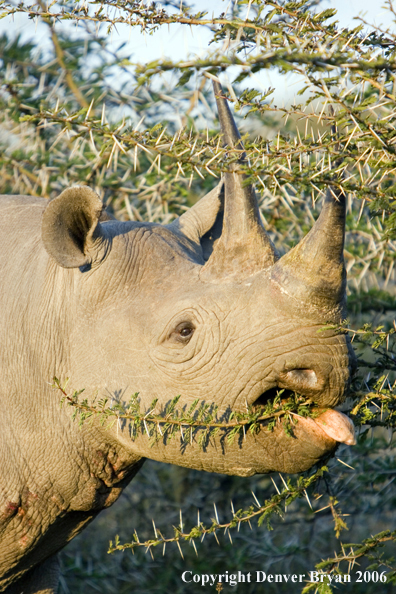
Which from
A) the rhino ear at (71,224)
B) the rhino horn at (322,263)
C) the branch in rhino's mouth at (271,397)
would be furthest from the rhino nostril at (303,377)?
the rhino ear at (71,224)

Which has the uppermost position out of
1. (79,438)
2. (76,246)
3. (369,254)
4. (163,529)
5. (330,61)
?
(330,61)

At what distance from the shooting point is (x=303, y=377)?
2.42 metres

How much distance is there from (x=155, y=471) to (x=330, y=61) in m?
5.16

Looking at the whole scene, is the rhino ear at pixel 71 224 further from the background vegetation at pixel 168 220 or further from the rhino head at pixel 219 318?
the background vegetation at pixel 168 220

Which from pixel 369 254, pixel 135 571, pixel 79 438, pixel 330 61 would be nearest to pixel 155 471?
pixel 135 571

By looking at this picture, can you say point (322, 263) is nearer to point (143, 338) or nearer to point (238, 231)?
point (238, 231)

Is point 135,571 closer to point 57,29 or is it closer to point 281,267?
point 281,267

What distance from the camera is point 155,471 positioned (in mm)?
6336

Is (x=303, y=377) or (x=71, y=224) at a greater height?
(x=71, y=224)

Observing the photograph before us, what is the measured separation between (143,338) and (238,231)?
60 cm

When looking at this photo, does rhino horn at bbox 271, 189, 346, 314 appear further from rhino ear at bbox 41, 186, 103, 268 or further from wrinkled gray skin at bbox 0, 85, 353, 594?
rhino ear at bbox 41, 186, 103, 268

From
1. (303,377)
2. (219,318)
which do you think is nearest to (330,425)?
(303,377)

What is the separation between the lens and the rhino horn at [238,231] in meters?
2.65

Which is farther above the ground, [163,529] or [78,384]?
[78,384]
